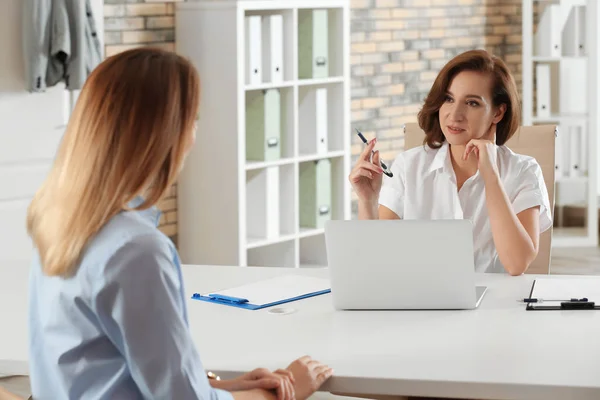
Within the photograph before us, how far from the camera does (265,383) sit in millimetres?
1680

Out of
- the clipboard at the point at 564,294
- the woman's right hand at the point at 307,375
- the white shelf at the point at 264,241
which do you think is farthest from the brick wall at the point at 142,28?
the woman's right hand at the point at 307,375

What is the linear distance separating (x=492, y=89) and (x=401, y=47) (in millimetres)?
3846

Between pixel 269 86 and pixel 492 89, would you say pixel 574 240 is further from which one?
pixel 492 89

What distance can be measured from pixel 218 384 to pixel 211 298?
0.60 meters

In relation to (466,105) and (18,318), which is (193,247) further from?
(18,318)

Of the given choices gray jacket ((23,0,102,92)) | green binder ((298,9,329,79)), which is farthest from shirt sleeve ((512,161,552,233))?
green binder ((298,9,329,79))

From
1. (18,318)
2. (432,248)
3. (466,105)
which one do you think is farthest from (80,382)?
(466,105)

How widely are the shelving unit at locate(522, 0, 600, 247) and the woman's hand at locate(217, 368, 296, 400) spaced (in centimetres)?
521

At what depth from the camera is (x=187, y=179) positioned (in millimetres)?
5090

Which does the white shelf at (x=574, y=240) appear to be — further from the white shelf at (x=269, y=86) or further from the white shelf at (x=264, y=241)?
the white shelf at (x=269, y=86)

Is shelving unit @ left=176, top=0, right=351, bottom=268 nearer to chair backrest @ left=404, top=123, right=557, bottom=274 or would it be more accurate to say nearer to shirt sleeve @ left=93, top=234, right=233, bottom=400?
chair backrest @ left=404, top=123, right=557, bottom=274

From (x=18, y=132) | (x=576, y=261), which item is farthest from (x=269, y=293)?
(x=576, y=261)

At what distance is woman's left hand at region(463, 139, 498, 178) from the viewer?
8.52ft

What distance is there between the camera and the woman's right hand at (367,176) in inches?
102
